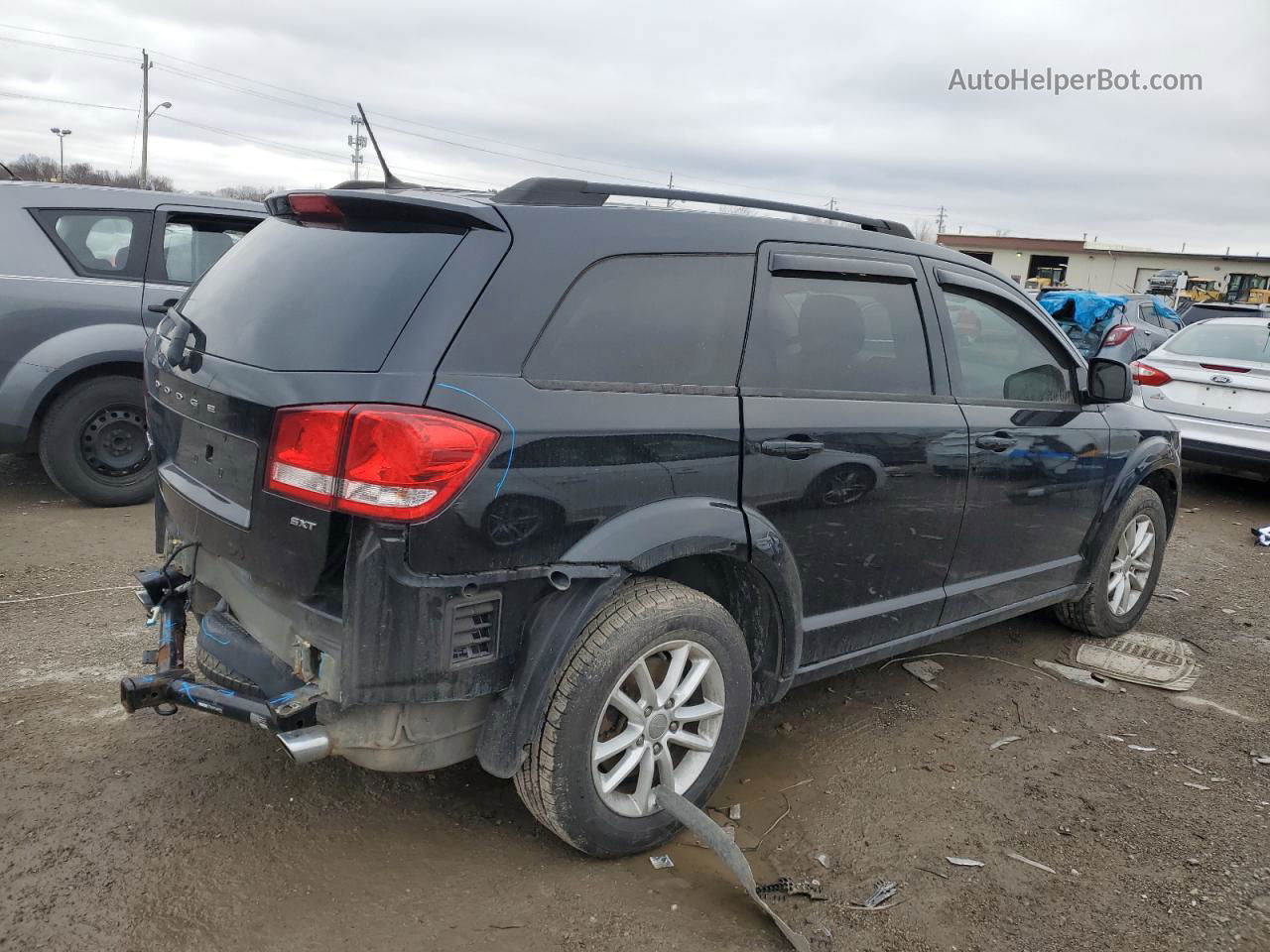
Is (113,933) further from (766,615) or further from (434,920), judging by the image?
(766,615)

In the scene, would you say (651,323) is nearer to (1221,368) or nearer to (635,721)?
(635,721)

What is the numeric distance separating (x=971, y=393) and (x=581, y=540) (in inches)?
74.4

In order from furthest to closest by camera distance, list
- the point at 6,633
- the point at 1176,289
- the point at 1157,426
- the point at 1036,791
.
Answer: the point at 1176,289
the point at 1157,426
the point at 6,633
the point at 1036,791

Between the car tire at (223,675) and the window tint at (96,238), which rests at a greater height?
the window tint at (96,238)

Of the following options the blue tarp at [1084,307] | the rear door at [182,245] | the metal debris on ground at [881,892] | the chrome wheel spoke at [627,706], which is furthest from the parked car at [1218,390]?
the rear door at [182,245]

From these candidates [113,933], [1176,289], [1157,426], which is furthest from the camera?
[1176,289]

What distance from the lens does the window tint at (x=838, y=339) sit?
300 cm

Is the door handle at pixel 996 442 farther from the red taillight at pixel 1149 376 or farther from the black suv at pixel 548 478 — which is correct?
the red taillight at pixel 1149 376

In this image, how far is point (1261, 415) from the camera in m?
7.59

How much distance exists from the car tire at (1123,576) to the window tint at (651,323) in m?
2.64

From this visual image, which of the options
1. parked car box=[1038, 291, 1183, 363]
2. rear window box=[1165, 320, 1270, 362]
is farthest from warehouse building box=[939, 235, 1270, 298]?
rear window box=[1165, 320, 1270, 362]

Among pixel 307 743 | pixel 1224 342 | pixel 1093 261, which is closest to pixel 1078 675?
pixel 307 743

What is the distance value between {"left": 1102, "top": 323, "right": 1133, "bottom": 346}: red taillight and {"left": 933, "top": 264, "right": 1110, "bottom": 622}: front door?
402 inches

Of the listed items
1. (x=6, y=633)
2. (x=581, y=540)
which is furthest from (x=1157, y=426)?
(x=6, y=633)
